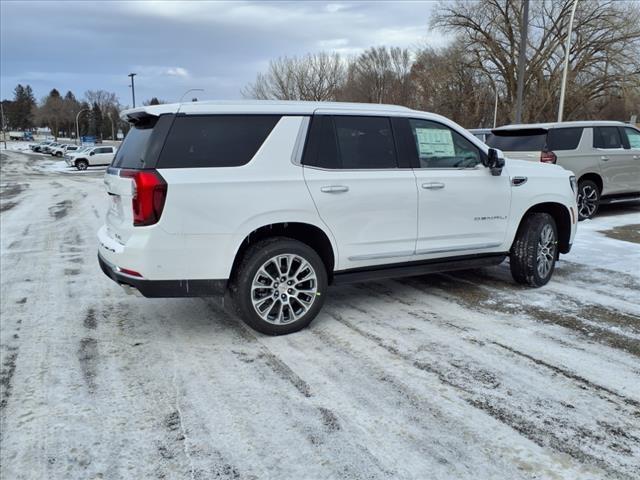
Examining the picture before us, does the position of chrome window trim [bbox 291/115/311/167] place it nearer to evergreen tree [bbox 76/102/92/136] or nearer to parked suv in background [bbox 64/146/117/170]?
parked suv in background [bbox 64/146/117/170]

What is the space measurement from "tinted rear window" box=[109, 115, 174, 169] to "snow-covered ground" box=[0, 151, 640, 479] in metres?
1.47

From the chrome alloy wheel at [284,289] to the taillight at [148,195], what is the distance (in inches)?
36.2

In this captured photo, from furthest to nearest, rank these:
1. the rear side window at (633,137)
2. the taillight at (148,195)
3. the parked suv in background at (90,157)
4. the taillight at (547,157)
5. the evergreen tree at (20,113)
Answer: the evergreen tree at (20,113) → the parked suv in background at (90,157) → the rear side window at (633,137) → the taillight at (547,157) → the taillight at (148,195)

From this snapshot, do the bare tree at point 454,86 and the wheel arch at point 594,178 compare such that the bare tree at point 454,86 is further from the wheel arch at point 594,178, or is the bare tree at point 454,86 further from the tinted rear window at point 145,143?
the tinted rear window at point 145,143

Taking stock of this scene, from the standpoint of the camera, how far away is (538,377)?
3.73 m

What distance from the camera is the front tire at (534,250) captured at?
5.77 meters

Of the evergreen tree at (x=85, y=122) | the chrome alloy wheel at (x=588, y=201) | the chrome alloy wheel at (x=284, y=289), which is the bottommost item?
the chrome alloy wheel at (x=284, y=289)

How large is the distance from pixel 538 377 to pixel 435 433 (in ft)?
3.62

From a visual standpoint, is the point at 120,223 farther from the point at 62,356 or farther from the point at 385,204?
the point at 385,204

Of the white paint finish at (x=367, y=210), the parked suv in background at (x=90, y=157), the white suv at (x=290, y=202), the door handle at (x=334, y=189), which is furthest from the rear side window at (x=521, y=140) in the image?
the parked suv in background at (x=90, y=157)

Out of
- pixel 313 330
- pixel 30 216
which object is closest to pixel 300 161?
pixel 313 330

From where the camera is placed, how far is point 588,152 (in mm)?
10359

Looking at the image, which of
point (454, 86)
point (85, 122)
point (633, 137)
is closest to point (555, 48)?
point (454, 86)

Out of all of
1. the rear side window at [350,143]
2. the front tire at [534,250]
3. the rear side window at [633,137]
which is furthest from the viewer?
the rear side window at [633,137]
